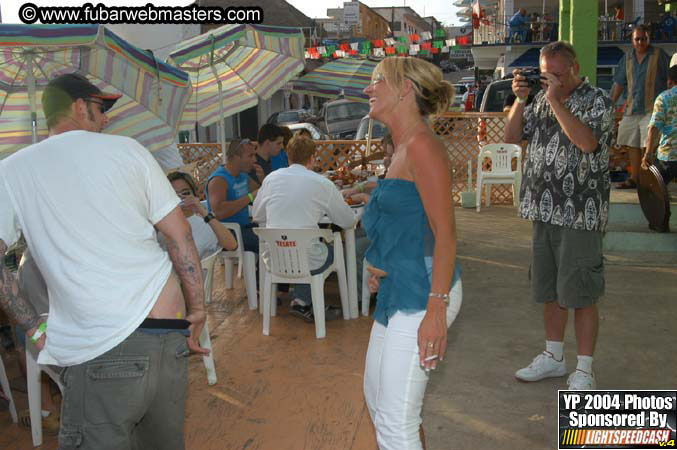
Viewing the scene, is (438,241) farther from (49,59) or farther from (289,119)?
(289,119)

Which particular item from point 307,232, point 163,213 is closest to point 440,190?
point 163,213

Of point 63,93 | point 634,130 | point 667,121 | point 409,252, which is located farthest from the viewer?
point 634,130

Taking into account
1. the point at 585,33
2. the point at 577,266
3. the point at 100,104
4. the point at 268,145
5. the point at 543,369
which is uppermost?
the point at 585,33

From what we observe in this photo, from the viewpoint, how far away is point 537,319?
16.7 ft

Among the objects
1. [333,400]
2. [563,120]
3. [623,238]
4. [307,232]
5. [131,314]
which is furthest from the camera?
[623,238]

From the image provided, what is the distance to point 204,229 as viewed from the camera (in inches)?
180

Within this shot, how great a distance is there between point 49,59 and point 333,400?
3.25 metres

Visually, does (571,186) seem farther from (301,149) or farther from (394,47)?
(394,47)

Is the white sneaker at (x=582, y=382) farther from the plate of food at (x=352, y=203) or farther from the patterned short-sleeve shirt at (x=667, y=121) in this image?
the patterned short-sleeve shirt at (x=667, y=121)

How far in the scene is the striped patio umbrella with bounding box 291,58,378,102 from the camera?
948 cm

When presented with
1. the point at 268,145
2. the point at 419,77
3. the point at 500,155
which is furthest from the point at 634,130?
the point at 419,77

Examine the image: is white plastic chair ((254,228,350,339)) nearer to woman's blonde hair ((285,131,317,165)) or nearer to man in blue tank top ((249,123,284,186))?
woman's blonde hair ((285,131,317,165))

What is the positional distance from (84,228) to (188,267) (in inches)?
14.1

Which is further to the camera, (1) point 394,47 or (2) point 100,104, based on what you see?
(1) point 394,47
